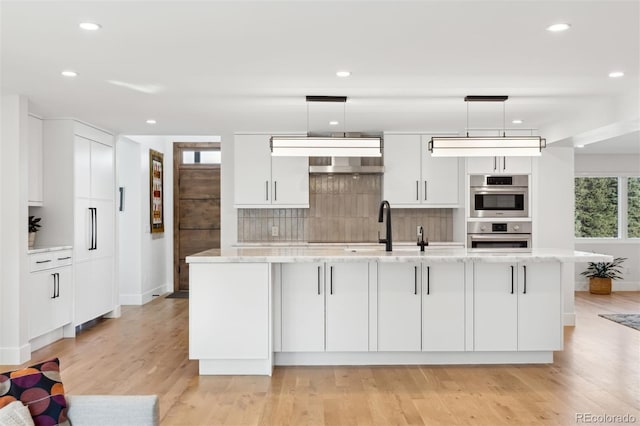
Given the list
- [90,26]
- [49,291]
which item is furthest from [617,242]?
[90,26]

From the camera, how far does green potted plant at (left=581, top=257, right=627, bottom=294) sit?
9359 mm

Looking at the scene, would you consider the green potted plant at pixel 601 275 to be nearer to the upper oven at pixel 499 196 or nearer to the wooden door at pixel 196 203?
the upper oven at pixel 499 196

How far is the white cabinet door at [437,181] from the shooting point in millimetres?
7094

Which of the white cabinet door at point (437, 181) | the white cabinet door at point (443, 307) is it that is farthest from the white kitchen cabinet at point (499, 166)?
the white cabinet door at point (443, 307)

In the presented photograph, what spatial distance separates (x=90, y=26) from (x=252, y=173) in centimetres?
397

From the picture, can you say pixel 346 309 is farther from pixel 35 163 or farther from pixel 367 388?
pixel 35 163

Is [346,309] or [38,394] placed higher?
[38,394]

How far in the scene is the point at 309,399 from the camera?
3969 mm

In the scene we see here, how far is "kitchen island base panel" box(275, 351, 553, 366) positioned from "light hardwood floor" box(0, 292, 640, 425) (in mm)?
98

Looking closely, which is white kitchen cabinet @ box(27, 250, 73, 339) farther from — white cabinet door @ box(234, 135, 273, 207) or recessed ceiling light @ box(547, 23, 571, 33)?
recessed ceiling light @ box(547, 23, 571, 33)

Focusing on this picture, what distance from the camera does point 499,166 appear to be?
686 cm

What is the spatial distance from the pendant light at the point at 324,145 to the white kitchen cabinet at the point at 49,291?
2469 millimetres

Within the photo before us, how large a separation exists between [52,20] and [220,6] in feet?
3.14

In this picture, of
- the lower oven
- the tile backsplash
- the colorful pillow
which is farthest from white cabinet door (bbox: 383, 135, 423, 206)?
the colorful pillow
